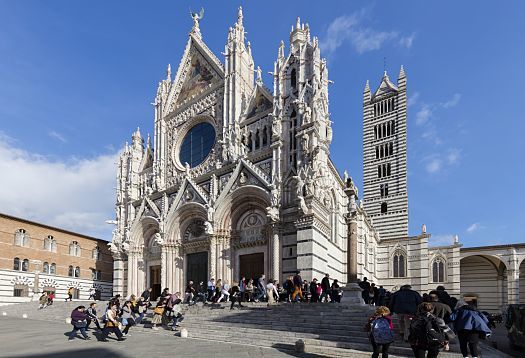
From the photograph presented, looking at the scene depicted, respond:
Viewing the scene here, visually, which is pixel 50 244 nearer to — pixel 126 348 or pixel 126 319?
pixel 126 319

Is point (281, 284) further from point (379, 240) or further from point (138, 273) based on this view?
point (379, 240)

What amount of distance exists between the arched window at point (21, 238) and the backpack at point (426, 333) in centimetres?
3714

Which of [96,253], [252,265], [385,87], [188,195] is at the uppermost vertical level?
[385,87]

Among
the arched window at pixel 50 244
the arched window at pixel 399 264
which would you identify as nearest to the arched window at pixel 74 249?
the arched window at pixel 50 244

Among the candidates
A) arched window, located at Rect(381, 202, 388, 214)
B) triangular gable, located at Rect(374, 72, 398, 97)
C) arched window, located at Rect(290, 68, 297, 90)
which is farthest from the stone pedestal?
triangular gable, located at Rect(374, 72, 398, 97)

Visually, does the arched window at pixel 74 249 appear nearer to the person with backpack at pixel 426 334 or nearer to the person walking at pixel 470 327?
the person walking at pixel 470 327

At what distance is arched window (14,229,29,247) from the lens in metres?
35.9

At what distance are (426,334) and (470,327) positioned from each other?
2.34 m

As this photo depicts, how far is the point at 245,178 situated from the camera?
961 inches

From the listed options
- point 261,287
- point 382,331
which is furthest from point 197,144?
point 382,331

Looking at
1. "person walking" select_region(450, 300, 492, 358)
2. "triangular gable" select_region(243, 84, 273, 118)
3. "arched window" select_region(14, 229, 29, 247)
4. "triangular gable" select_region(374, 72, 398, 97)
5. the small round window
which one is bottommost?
"person walking" select_region(450, 300, 492, 358)

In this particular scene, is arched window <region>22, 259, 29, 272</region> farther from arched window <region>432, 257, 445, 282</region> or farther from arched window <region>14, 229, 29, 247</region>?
arched window <region>432, 257, 445, 282</region>

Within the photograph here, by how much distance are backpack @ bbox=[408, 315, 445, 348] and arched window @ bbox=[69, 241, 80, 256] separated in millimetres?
39838

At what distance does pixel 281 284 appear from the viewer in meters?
21.8
